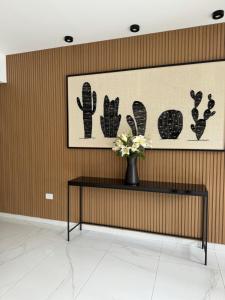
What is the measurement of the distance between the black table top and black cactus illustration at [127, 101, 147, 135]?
660mm

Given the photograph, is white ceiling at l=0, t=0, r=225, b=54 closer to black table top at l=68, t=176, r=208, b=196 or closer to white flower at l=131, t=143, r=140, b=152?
white flower at l=131, t=143, r=140, b=152

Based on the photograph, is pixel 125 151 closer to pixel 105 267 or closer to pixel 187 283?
pixel 105 267

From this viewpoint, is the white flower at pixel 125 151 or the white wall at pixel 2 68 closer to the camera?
the white flower at pixel 125 151

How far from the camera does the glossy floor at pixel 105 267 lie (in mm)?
1994

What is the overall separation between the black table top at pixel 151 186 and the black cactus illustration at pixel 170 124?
1.95 ft

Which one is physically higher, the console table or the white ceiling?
the white ceiling

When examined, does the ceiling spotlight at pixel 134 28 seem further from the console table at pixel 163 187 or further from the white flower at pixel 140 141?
the console table at pixel 163 187

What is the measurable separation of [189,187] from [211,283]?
944mm


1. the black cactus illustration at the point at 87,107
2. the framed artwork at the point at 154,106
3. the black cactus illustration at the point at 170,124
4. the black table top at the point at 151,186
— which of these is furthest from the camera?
the black cactus illustration at the point at 87,107

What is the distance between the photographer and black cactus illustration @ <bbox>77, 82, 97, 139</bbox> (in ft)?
10.2

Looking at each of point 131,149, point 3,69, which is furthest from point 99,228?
point 3,69

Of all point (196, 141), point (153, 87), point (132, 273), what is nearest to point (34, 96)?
point (153, 87)

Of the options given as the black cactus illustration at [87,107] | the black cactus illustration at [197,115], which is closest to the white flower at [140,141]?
the black cactus illustration at [197,115]

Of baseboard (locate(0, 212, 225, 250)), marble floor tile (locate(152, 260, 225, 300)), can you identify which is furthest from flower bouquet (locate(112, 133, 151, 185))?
marble floor tile (locate(152, 260, 225, 300))
